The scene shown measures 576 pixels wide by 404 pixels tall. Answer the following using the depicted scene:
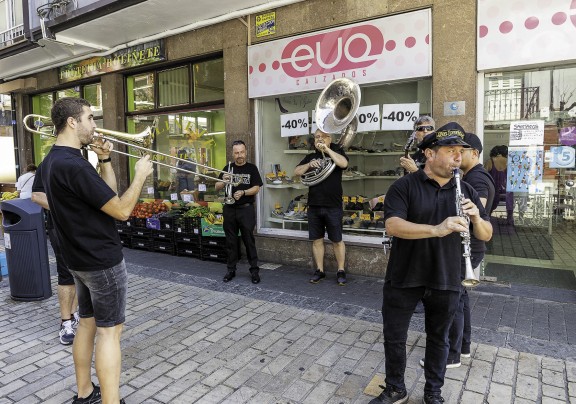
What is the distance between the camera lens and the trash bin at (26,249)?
4.97 m

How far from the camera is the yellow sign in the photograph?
629 cm

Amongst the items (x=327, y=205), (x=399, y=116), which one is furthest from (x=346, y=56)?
(x=327, y=205)

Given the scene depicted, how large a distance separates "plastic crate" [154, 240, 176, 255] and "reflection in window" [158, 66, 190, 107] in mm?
2698

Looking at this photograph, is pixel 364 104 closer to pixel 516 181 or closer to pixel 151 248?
pixel 516 181

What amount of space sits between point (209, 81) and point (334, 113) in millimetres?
3059

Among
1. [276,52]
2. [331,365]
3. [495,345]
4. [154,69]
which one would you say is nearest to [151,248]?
[154,69]

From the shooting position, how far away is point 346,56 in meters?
5.70

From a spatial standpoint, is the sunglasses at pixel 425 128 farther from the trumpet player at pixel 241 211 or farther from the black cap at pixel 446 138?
the trumpet player at pixel 241 211

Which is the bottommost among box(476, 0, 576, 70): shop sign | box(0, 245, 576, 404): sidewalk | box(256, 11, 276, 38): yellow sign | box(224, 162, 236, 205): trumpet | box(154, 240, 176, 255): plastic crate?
box(0, 245, 576, 404): sidewalk

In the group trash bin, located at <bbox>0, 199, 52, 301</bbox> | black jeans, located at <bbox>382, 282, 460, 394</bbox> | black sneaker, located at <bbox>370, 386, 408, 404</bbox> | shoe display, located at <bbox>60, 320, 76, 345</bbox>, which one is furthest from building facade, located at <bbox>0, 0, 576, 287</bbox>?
black sneaker, located at <bbox>370, 386, 408, 404</bbox>

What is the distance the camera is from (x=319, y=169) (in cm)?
539

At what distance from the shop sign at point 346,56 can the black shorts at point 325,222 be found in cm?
180

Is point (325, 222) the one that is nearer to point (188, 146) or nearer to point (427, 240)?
point (427, 240)

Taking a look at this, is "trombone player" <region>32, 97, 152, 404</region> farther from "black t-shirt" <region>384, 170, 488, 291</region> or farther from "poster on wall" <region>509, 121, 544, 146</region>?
"poster on wall" <region>509, 121, 544, 146</region>
